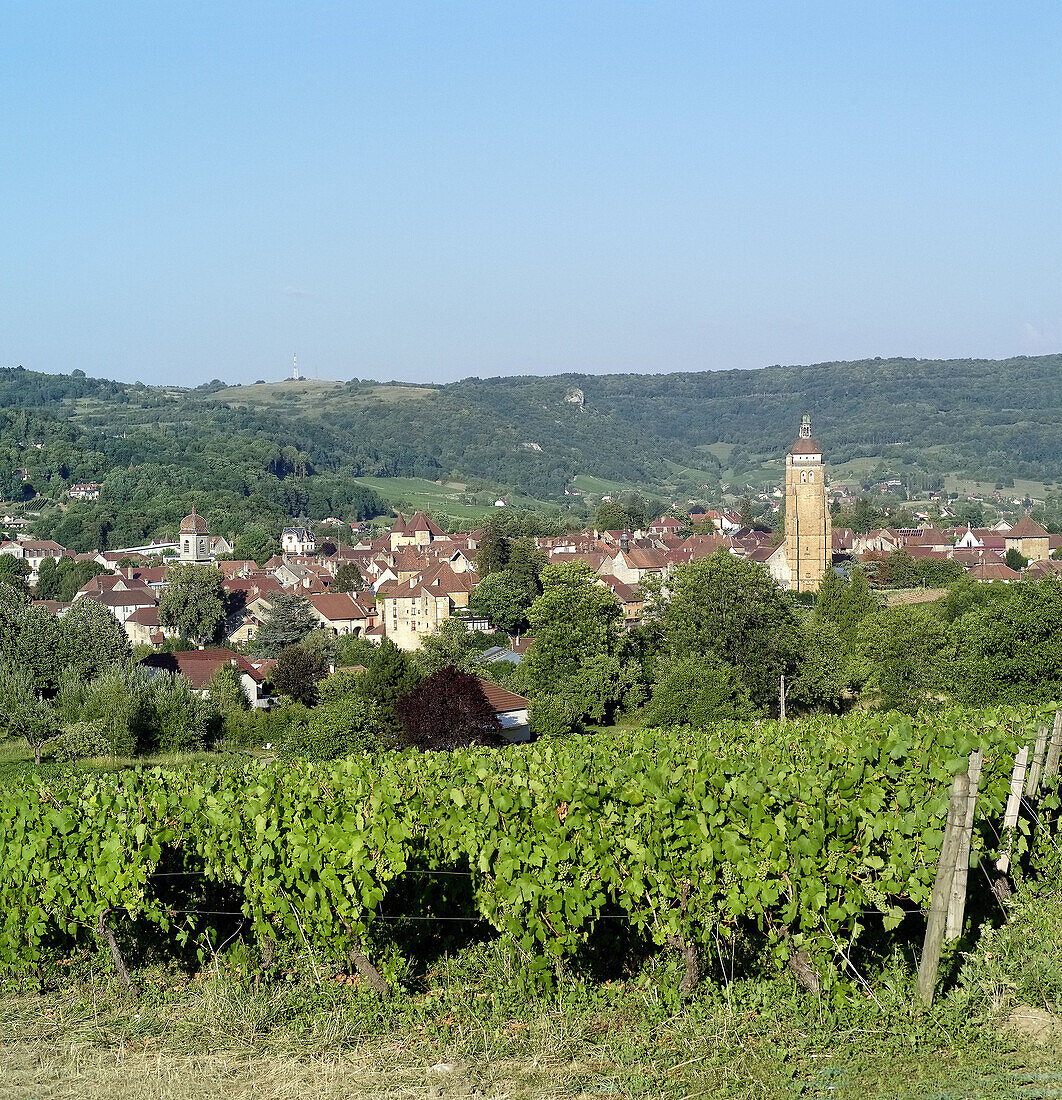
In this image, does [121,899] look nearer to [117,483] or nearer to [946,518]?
[117,483]

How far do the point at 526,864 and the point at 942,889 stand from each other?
2.98 m

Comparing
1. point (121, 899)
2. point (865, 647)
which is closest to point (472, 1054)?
point (121, 899)

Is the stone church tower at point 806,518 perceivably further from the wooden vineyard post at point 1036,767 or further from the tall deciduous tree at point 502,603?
the wooden vineyard post at point 1036,767

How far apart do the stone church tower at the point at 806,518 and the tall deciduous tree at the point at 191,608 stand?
40238 mm

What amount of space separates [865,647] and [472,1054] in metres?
44.1

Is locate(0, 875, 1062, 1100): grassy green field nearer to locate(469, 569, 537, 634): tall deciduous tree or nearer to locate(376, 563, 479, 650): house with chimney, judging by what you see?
locate(376, 563, 479, 650): house with chimney

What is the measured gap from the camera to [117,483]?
153 meters

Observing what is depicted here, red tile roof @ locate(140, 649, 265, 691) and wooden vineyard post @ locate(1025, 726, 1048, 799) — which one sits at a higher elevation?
wooden vineyard post @ locate(1025, 726, 1048, 799)

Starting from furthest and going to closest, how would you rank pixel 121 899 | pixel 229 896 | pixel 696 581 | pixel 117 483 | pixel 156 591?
pixel 117 483, pixel 156 591, pixel 696 581, pixel 229 896, pixel 121 899

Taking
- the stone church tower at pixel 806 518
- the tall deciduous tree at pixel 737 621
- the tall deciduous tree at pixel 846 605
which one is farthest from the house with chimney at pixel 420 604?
the tall deciduous tree at pixel 737 621

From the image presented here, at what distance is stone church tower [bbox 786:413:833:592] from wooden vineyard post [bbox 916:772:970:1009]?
82.6 m

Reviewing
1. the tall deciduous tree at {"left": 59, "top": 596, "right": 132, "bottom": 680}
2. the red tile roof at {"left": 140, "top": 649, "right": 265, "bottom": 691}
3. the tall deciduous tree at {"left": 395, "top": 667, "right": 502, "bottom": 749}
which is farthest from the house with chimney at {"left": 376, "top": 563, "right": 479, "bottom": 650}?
the tall deciduous tree at {"left": 395, "top": 667, "right": 502, "bottom": 749}

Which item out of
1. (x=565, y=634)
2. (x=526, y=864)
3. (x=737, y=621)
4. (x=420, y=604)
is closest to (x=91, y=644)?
(x=565, y=634)

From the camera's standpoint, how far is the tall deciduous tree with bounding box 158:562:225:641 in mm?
77625
